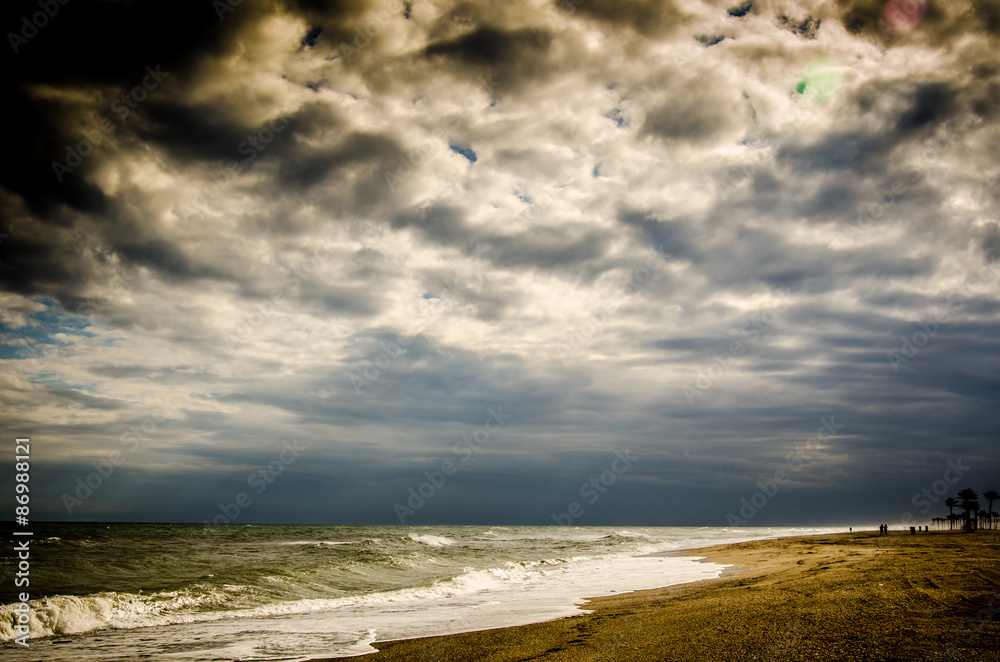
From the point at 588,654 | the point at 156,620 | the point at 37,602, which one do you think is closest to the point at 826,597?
the point at 588,654

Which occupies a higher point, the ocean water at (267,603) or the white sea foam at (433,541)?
the ocean water at (267,603)

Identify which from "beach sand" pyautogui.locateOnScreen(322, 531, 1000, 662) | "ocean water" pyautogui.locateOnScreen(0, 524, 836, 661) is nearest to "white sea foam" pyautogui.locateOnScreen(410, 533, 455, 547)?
"ocean water" pyautogui.locateOnScreen(0, 524, 836, 661)

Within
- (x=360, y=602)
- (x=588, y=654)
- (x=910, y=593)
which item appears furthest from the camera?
(x=360, y=602)

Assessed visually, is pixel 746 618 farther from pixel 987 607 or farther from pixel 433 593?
pixel 433 593

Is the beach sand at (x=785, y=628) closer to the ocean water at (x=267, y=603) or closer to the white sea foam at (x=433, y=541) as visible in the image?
the ocean water at (x=267, y=603)

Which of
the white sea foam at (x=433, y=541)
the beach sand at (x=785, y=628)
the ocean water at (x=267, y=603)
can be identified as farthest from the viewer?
the white sea foam at (x=433, y=541)

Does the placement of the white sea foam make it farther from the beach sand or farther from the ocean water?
the beach sand

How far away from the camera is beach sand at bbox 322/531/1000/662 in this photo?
6.04m

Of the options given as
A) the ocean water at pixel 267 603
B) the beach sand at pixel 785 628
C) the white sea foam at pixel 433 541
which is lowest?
the white sea foam at pixel 433 541

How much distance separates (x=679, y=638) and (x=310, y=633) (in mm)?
8149

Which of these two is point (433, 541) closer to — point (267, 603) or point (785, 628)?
point (267, 603)

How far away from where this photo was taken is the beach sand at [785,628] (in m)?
6.04

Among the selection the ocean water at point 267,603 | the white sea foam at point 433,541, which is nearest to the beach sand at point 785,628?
the ocean water at point 267,603

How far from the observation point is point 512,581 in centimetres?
2000
